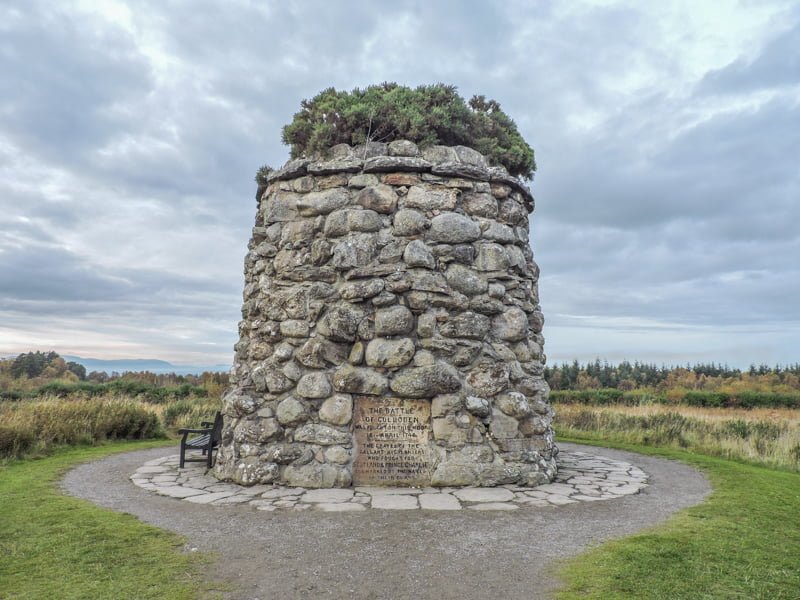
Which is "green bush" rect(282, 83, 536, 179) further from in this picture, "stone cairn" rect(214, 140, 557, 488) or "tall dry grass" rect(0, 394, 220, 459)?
"tall dry grass" rect(0, 394, 220, 459)

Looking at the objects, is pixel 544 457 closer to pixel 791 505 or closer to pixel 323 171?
pixel 791 505

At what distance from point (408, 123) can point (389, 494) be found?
4.80m

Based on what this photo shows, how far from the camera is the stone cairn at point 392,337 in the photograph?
643 centimetres

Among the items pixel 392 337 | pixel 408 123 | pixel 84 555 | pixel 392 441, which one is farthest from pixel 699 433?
pixel 84 555

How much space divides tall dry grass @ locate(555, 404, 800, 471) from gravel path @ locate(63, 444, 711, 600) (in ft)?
15.4

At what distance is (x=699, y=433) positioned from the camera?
1204cm

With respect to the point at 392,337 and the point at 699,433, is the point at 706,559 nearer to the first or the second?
the point at 392,337

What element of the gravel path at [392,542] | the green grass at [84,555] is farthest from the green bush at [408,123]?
the green grass at [84,555]

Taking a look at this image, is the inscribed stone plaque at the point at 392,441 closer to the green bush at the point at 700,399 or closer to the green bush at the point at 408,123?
the green bush at the point at 408,123

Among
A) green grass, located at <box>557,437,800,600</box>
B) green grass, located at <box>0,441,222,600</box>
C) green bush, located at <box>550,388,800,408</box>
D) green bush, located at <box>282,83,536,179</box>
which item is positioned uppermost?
green bush, located at <box>282,83,536,179</box>

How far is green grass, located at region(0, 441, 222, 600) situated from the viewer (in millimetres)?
3420

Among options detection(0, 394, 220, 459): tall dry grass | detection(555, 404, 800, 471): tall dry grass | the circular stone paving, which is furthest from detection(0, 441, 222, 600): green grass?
detection(555, 404, 800, 471): tall dry grass

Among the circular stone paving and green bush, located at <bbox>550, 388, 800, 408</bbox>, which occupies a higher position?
green bush, located at <bbox>550, 388, 800, 408</bbox>

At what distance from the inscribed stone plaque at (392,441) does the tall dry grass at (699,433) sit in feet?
21.6
